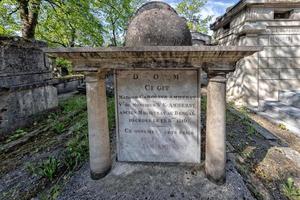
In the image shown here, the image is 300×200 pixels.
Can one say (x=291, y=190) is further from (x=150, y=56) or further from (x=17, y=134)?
(x=17, y=134)

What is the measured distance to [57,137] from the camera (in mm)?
4898

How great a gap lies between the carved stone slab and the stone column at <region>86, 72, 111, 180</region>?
1.38 ft

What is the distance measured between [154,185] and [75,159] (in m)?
1.76

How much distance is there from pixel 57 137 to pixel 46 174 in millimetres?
2008

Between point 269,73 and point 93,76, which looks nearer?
point 93,76

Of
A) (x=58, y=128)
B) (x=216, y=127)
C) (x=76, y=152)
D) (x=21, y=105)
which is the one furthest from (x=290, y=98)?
(x=21, y=105)

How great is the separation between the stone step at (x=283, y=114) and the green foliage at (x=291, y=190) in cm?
283

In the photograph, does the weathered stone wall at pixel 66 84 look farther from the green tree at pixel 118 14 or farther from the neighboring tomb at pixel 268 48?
the neighboring tomb at pixel 268 48

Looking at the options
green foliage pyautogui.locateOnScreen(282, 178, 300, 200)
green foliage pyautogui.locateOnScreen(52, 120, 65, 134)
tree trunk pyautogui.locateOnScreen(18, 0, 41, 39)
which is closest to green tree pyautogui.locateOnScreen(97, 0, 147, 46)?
tree trunk pyautogui.locateOnScreen(18, 0, 41, 39)

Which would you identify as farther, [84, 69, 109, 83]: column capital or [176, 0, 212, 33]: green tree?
[176, 0, 212, 33]: green tree

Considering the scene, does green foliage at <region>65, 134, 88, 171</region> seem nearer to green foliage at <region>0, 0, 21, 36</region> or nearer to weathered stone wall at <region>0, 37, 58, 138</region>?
weathered stone wall at <region>0, 37, 58, 138</region>

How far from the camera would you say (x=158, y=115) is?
127 inches

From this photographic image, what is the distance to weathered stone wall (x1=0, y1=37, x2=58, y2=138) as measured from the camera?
16.8ft

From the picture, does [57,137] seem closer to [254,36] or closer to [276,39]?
[254,36]
